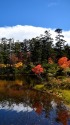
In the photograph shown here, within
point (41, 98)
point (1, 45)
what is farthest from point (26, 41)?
point (41, 98)

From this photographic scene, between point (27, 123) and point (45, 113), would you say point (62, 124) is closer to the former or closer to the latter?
point (27, 123)

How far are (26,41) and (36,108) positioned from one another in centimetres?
9017

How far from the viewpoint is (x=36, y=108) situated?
36000 millimetres

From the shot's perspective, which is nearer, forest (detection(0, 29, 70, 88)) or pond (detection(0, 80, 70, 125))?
pond (detection(0, 80, 70, 125))

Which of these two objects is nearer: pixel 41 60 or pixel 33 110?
pixel 33 110

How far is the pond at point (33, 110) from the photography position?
93.1 feet

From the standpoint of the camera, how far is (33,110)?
34531mm

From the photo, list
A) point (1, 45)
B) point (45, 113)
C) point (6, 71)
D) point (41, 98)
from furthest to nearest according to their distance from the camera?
point (1, 45) → point (6, 71) → point (41, 98) → point (45, 113)

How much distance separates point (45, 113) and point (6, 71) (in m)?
54.2

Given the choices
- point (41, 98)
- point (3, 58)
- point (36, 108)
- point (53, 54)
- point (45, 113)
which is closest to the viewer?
point (45, 113)

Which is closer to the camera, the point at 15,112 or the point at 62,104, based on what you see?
the point at 15,112

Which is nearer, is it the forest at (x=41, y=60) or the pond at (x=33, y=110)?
the pond at (x=33, y=110)

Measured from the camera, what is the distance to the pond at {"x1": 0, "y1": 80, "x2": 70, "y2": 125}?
2838 centimetres

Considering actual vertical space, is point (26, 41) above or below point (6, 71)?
above
